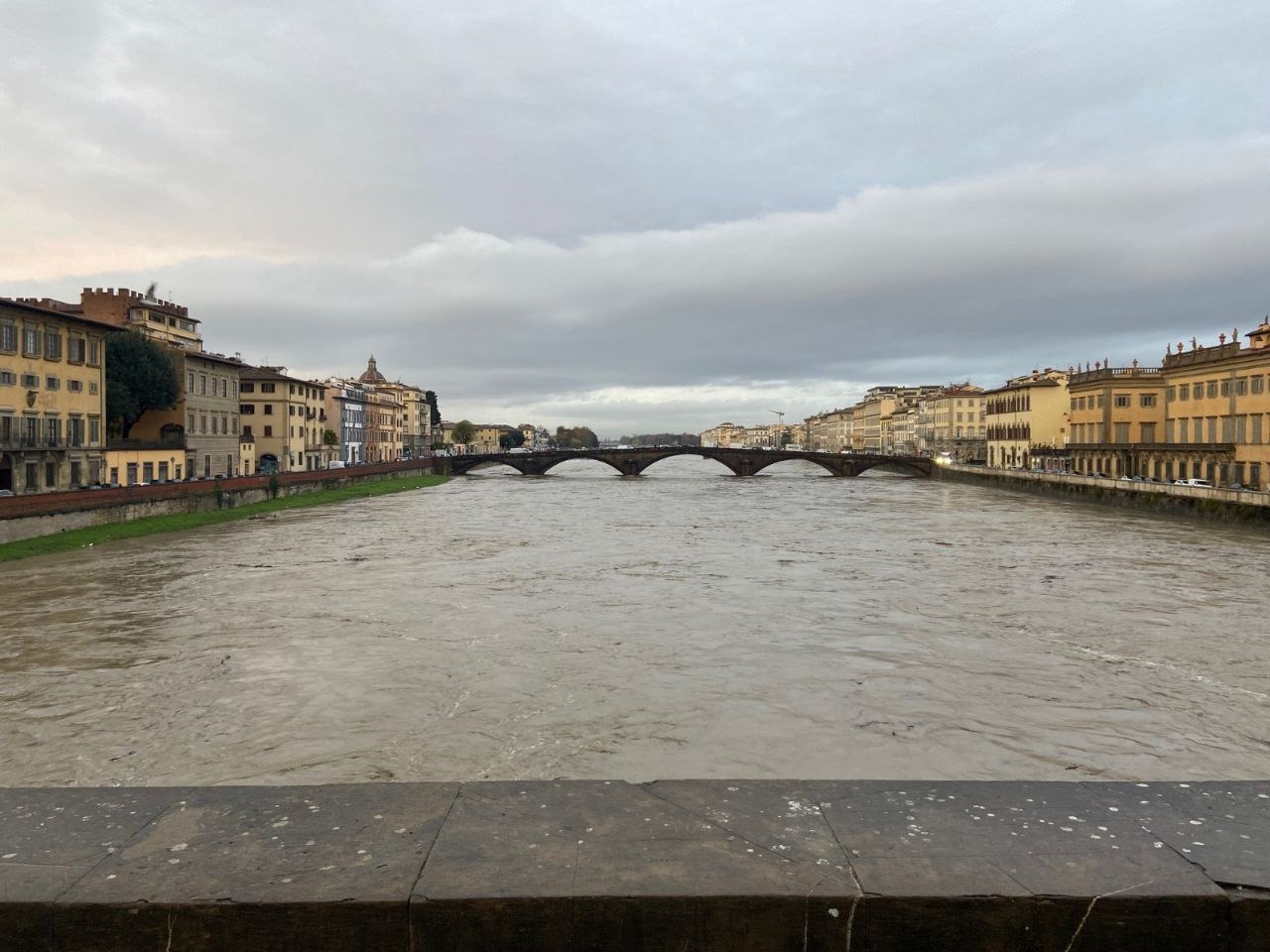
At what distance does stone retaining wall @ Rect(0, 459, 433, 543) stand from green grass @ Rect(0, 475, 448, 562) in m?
0.33

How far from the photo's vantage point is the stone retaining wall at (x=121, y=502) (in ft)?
97.5

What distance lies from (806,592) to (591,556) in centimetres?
899

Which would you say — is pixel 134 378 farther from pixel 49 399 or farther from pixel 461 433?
pixel 461 433

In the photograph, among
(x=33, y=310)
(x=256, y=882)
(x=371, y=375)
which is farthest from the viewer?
(x=371, y=375)

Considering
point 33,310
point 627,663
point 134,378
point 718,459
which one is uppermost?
point 33,310

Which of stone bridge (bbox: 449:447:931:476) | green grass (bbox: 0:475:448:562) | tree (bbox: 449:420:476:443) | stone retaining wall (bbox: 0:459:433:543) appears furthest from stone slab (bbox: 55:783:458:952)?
tree (bbox: 449:420:476:443)

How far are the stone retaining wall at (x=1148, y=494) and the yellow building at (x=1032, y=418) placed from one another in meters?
11.6

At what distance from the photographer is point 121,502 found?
3553cm

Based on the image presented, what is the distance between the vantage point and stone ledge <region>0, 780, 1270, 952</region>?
258cm

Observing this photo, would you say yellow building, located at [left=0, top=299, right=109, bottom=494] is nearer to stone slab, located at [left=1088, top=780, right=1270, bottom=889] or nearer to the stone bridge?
stone slab, located at [left=1088, top=780, right=1270, bottom=889]

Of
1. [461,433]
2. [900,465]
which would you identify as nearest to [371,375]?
[461,433]

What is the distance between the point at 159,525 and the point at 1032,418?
244ft

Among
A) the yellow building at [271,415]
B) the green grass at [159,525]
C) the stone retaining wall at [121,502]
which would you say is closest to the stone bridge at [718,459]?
the yellow building at [271,415]

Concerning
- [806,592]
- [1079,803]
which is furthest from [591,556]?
[1079,803]
